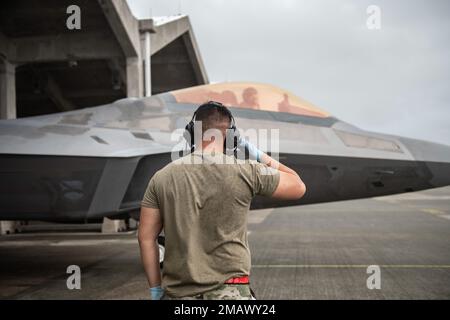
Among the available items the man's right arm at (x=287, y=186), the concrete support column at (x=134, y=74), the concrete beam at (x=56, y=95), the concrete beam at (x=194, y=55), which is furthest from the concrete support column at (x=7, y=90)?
the man's right arm at (x=287, y=186)

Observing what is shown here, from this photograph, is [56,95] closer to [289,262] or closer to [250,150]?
[289,262]

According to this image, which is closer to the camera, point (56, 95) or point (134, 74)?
point (134, 74)

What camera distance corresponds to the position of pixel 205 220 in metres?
2.15

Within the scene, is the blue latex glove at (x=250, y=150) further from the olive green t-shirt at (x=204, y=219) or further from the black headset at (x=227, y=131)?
the olive green t-shirt at (x=204, y=219)

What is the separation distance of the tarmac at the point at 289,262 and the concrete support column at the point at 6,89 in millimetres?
3844

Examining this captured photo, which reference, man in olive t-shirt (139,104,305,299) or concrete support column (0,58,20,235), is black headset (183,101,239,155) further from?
concrete support column (0,58,20,235)

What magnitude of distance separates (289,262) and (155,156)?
122 inches

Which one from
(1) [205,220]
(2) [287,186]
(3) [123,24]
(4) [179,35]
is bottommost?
(1) [205,220]

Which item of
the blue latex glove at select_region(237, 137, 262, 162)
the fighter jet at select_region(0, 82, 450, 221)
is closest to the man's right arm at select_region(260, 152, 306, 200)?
the blue latex glove at select_region(237, 137, 262, 162)

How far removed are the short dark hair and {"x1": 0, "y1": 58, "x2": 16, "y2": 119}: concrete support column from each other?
14.9 meters

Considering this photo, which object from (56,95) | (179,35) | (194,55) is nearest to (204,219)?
(179,35)

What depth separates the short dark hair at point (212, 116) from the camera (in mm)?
2289

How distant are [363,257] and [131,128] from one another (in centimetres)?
447

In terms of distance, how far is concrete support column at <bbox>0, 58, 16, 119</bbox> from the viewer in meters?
15.6
